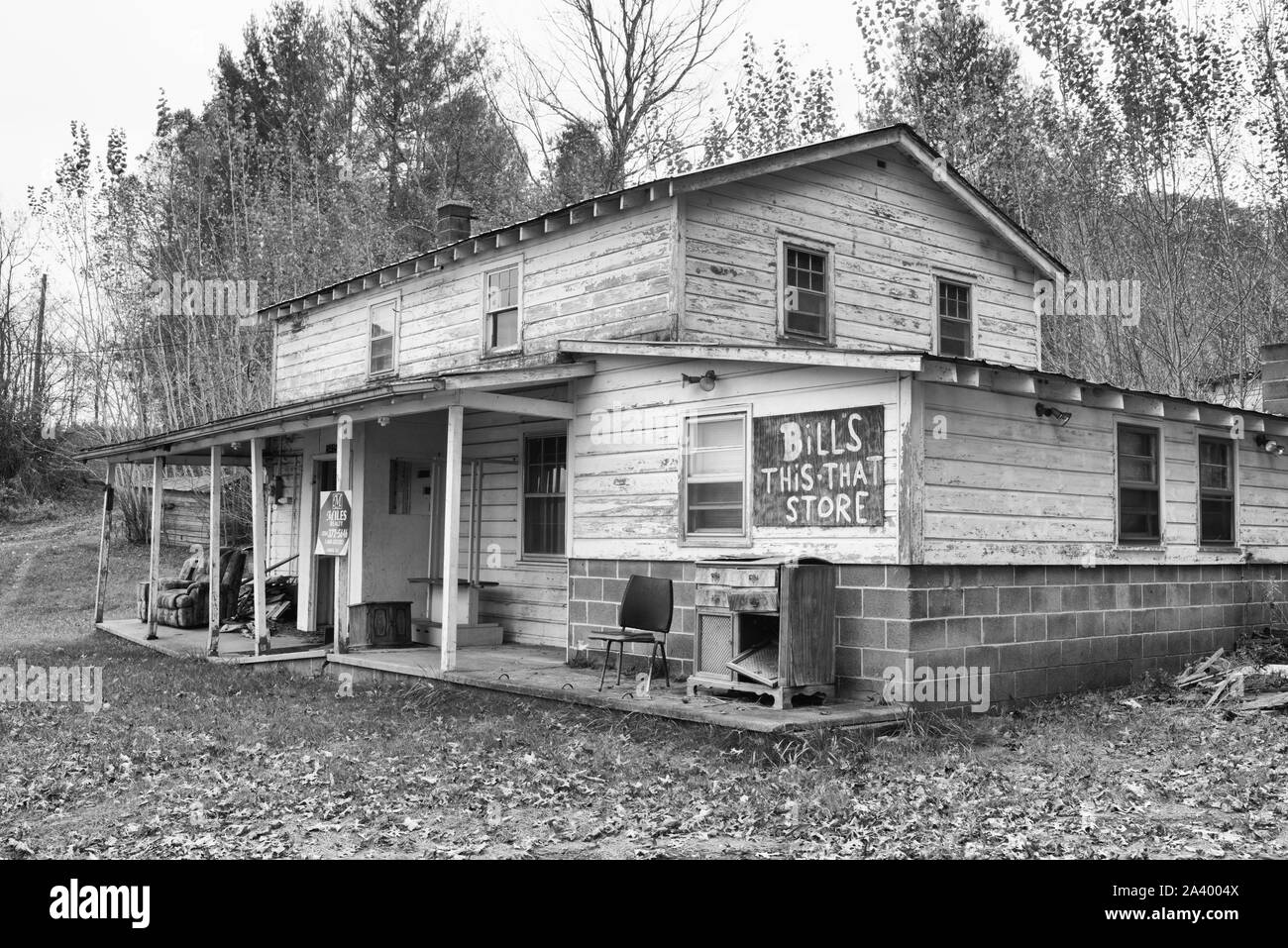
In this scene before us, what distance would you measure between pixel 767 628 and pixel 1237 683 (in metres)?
4.63

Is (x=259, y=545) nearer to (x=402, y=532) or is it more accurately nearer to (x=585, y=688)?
(x=402, y=532)

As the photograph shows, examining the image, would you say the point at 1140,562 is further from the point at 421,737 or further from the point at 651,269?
the point at 421,737

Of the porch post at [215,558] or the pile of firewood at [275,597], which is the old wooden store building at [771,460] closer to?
the porch post at [215,558]

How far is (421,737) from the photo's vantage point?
30.6 ft

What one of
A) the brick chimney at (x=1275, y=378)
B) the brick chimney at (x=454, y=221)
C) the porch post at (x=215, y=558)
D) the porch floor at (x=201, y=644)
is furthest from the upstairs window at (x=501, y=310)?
the brick chimney at (x=1275, y=378)

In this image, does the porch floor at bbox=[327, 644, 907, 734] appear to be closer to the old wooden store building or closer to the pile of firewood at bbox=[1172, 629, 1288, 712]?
the old wooden store building

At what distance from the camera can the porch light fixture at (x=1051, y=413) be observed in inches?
408

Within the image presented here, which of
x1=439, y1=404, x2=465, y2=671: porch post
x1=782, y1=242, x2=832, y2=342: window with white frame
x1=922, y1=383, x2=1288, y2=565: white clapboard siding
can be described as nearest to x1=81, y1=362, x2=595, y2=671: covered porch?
x1=439, y1=404, x2=465, y2=671: porch post

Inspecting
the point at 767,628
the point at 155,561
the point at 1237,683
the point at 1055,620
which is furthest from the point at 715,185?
the point at 155,561

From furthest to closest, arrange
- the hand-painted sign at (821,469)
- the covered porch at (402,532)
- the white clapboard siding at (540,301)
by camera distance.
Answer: the covered porch at (402,532)
the white clapboard siding at (540,301)
the hand-painted sign at (821,469)

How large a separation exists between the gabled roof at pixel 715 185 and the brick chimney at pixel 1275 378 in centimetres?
300

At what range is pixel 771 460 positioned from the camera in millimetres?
10211

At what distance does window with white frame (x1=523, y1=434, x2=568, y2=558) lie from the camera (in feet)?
43.9
